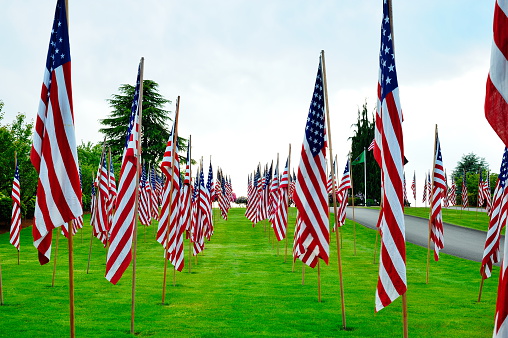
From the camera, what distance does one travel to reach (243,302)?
14.3 metres

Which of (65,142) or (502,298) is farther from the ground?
(65,142)

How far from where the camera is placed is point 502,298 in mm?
4211

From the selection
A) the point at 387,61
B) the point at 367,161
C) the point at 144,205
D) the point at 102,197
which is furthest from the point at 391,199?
the point at 367,161

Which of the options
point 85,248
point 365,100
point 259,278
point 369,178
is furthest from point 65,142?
point 365,100

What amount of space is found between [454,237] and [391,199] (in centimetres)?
3061

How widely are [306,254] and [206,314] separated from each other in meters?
3.06

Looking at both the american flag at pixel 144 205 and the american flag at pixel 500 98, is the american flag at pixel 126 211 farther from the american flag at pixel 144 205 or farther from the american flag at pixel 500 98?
the american flag at pixel 144 205

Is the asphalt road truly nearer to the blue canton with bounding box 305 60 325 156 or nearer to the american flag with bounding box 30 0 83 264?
the blue canton with bounding box 305 60 325 156

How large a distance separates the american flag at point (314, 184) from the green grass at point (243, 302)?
6.53 ft

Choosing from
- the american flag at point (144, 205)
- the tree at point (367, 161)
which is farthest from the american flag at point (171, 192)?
the tree at point (367, 161)

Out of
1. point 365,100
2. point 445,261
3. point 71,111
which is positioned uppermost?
point 365,100

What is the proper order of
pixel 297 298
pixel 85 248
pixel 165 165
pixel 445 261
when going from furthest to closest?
pixel 85 248
pixel 445 261
pixel 297 298
pixel 165 165

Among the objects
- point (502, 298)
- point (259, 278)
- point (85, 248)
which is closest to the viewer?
point (502, 298)

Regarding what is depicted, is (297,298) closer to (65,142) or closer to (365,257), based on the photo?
(65,142)
